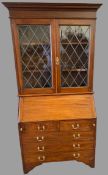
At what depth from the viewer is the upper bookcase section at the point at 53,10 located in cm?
211

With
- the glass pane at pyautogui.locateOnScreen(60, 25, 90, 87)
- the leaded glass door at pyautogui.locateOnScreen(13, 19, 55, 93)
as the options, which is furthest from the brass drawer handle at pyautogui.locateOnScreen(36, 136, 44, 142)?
the glass pane at pyautogui.locateOnScreen(60, 25, 90, 87)

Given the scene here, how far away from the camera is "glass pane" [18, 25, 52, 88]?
7.53ft

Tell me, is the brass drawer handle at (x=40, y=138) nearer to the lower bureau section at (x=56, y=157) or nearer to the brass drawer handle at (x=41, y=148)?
the brass drawer handle at (x=41, y=148)

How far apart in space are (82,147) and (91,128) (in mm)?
355

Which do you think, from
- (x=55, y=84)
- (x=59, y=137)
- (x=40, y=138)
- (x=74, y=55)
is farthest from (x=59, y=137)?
(x=74, y=55)

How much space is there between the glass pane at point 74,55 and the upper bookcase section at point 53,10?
0.56 ft

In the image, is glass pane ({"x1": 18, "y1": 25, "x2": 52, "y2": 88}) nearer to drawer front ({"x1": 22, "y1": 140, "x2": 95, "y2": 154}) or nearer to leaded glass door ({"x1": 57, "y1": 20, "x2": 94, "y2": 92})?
leaded glass door ({"x1": 57, "y1": 20, "x2": 94, "y2": 92})

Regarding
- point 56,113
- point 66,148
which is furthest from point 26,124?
point 66,148

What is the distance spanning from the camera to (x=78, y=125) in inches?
96.7

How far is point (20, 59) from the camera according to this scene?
2365 millimetres

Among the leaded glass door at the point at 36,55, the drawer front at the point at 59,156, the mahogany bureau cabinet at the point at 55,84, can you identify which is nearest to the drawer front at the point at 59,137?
the mahogany bureau cabinet at the point at 55,84

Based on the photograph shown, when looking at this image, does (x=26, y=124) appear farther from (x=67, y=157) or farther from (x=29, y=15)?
(x=29, y=15)

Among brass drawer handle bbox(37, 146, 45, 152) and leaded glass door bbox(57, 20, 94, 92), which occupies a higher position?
leaded glass door bbox(57, 20, 94, 92)

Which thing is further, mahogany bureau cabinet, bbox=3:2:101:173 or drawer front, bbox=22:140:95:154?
drawer front, bbox=22:140:95:154
